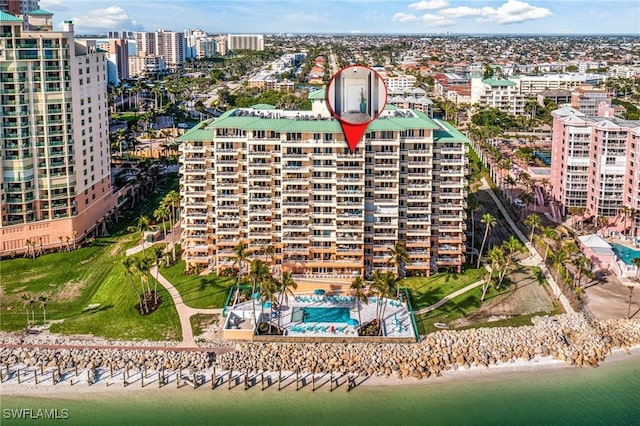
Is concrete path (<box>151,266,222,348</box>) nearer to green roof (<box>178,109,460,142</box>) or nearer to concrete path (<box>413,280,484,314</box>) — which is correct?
green roof (<box>178,109,460,142</box>)

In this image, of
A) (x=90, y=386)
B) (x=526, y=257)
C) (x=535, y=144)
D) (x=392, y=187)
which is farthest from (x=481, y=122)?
(x=90, y=386)

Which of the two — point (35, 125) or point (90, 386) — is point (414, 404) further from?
point (35, 125)

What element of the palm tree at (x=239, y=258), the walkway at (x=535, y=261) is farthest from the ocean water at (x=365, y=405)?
the palm tree at (x=239, y=258)

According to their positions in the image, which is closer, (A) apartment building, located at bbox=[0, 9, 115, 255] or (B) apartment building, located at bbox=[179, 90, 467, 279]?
(B) apartment building, located at bbox=[179, 90, 467, 279]

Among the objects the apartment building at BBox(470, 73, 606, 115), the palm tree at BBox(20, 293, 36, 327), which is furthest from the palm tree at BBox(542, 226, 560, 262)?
the apartment building at BBox(470, 73, 606, 115)

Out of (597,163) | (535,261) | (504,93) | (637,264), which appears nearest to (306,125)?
(535,261)

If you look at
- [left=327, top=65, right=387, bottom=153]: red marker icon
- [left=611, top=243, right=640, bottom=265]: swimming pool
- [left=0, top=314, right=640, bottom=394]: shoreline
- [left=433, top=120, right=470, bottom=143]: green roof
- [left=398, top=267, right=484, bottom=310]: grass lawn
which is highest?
[left=327, top=65, right=387, bottom=153]: red marker icon

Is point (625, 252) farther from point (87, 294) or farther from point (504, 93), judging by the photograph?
point (504, 93)
